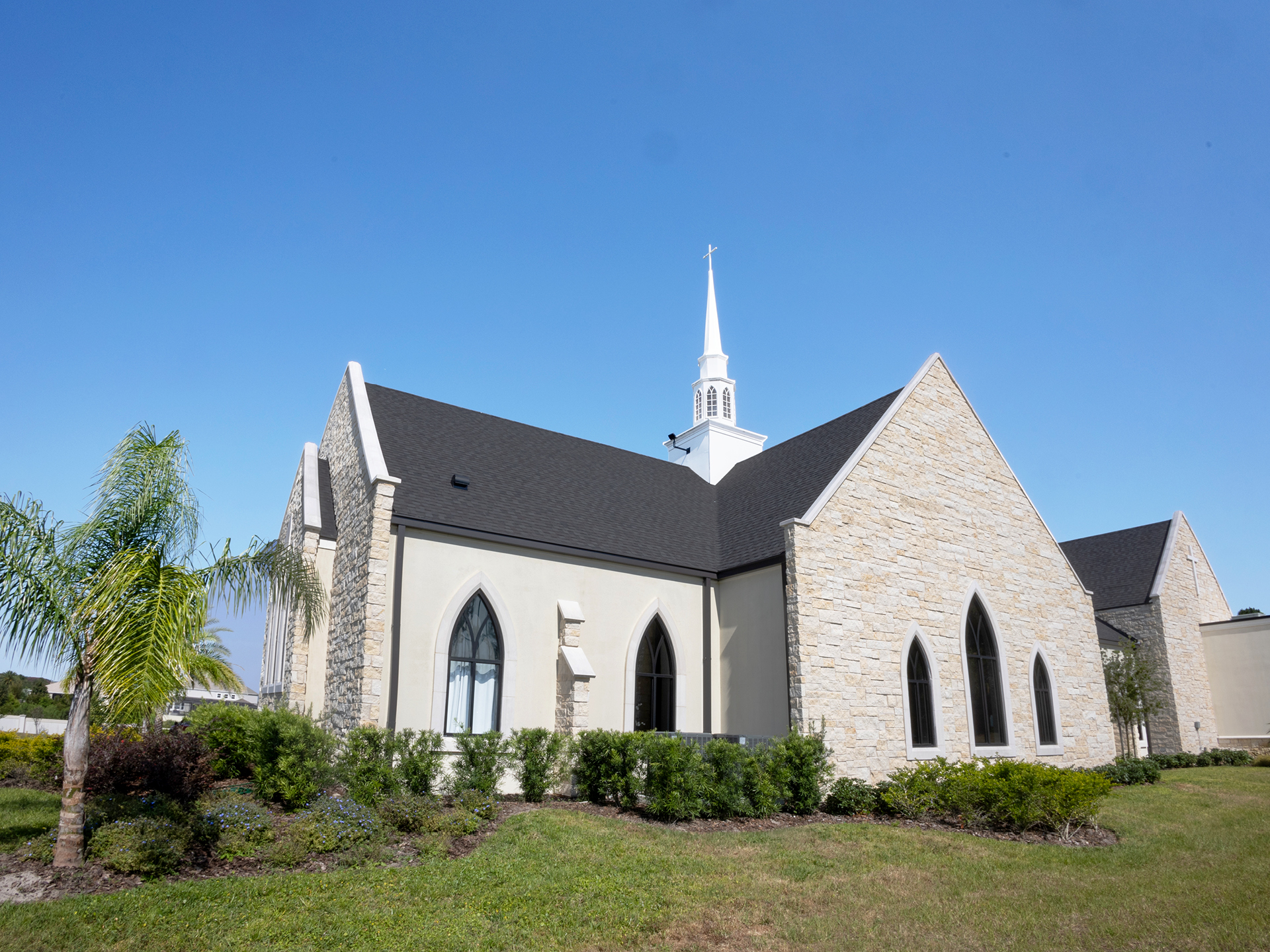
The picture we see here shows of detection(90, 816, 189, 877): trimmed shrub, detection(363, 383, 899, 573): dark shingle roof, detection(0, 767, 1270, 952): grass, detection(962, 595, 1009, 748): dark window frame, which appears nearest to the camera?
detection(0, 767, 1270, 952): grass

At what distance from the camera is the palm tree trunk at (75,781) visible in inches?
357

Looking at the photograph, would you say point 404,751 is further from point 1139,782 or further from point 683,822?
point 1139,782

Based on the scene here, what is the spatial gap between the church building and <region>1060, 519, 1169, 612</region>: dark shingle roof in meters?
10.5

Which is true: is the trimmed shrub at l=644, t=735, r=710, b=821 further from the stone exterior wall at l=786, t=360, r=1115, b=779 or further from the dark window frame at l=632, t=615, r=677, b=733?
the dark window frame at l=632, t=615, r=677, b=733

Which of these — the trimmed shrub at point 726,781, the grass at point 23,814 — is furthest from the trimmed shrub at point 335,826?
the trimmed shrub at point 726,781

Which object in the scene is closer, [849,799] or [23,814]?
[23,814]

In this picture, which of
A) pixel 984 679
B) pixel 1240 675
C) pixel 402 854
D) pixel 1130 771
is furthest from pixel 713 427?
pixel 1240 675

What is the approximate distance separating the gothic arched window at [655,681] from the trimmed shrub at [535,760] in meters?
3.44

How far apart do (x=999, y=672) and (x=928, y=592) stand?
2.92 m

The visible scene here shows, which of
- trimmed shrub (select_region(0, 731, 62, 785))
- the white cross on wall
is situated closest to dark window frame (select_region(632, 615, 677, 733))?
trimmed shrub (select_region(0, 731, 62, 785))

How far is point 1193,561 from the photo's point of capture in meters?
32.2

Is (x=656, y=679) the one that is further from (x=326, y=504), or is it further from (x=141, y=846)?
(x=141, y=846)

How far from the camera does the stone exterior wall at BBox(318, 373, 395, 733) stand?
1445 cm

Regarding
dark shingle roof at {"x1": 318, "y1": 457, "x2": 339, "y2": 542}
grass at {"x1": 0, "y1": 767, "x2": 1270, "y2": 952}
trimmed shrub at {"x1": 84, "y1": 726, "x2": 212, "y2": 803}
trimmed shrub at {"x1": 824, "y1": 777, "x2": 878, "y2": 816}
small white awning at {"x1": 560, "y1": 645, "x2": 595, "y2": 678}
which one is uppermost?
dark shingle roof at {"x1": 318, "y1": 457, "x2": 339, "y2": 542}
